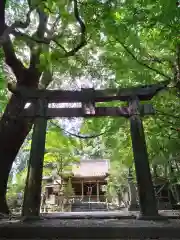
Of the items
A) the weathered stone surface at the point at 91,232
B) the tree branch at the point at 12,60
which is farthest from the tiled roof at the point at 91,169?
the weathered stone surface at the point at 91,232

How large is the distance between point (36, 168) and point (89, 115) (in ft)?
6.28

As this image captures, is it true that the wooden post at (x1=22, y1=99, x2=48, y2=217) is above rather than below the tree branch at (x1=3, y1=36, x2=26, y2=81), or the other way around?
below

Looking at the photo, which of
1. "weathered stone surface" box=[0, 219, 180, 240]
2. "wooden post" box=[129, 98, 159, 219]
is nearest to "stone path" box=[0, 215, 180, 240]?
"weathered stone surface" box=[0, 219, 180, 240]

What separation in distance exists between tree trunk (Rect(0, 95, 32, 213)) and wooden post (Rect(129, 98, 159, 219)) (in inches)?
134

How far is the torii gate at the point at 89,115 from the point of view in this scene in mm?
4859

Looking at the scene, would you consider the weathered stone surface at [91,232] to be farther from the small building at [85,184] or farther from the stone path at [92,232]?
the small building at [85,184]

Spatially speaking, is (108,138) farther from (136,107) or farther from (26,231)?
(26,231)

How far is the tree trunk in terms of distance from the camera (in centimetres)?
679

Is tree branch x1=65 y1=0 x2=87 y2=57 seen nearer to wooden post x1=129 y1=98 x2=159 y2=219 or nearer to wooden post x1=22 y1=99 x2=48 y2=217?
wooden post x1=22 y1=99 x2=48 y2=217

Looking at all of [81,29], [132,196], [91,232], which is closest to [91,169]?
[132,196]

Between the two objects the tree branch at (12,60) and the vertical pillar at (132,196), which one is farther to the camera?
the vertical pillar at (132,196)

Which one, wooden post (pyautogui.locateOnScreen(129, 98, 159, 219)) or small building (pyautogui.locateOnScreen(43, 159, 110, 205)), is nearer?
wooden post (pyautogui.locateOnScreen(129, 98, 159, 219))

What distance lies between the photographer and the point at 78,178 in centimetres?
2473

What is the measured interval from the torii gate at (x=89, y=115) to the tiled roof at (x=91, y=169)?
18.4 metres
